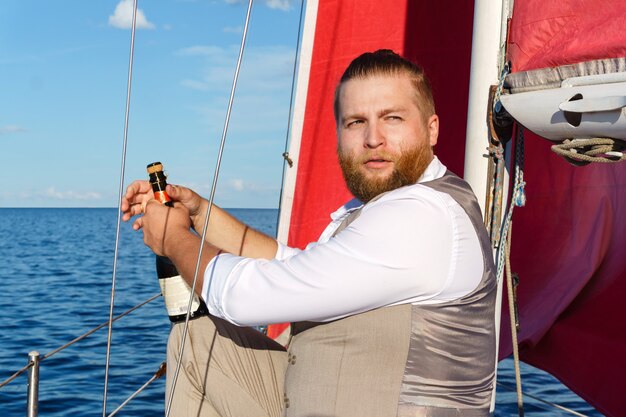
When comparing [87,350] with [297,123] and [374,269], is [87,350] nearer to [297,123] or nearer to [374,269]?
[297,123]

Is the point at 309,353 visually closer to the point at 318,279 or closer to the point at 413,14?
the point at 318,279

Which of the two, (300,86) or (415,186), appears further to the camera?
(300,86)

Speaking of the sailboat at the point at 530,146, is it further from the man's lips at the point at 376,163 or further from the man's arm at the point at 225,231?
the man's arm at the point at 225,231

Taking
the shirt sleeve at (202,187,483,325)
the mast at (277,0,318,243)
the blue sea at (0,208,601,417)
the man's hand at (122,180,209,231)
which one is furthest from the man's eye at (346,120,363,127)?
the blue sea at (0,208,601,417)

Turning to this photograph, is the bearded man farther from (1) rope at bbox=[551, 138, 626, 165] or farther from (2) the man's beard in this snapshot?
(1) rope at bbox=[551, 138, 626, 165]

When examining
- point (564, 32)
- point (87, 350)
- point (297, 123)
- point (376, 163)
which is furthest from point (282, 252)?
point (87, 350)

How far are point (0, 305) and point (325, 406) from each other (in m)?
13.5

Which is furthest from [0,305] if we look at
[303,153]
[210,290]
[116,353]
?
[210,290]

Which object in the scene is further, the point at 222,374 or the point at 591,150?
the point at 222,374

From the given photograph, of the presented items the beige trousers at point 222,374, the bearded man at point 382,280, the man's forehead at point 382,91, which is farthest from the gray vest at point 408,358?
the beige trousers at point 222,374

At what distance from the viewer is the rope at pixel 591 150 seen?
1.77 meters

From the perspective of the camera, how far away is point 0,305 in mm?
14125

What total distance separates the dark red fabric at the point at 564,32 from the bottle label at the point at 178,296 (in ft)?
3.12

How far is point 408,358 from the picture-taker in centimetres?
164
